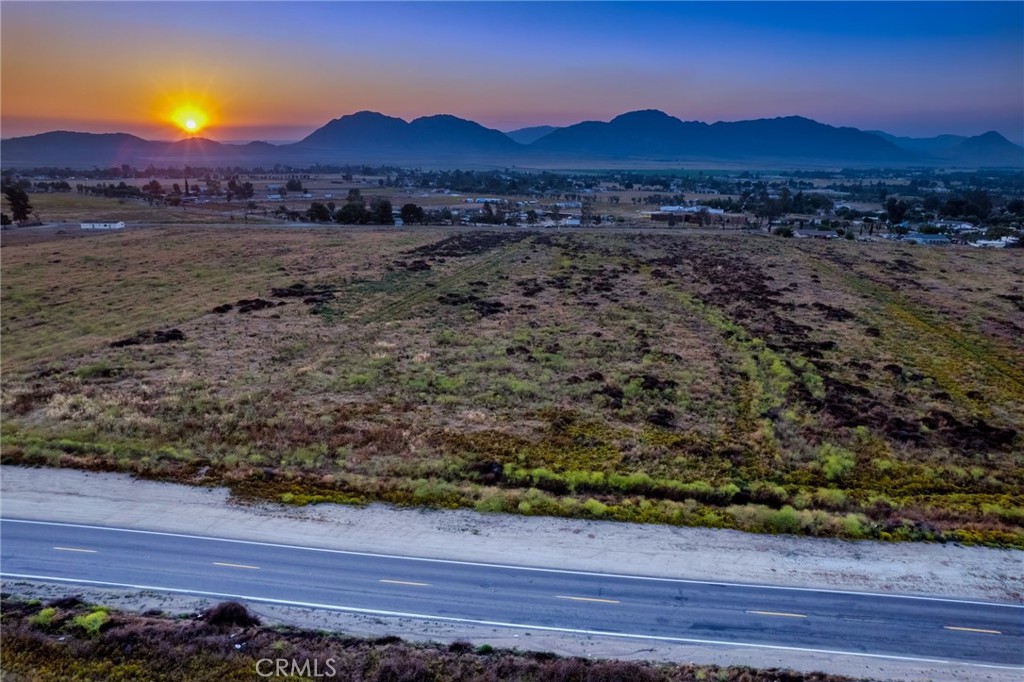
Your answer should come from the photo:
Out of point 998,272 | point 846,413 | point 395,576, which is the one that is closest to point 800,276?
point 998,272

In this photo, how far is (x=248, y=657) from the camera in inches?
666

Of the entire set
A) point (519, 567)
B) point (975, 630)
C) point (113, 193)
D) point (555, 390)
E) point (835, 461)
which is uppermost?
point (113, 193)

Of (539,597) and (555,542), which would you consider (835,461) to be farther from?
(539,597)

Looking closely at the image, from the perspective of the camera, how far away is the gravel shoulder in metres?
17.5

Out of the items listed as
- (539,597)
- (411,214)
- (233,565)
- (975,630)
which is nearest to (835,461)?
(975,630)

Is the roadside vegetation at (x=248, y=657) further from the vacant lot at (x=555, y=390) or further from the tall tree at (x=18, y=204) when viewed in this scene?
the tall tree at (x=18, y=204)

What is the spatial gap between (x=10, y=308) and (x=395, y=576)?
203 feet

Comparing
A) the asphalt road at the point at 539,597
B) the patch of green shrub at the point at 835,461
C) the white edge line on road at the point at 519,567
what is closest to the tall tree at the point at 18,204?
the white edge line on road at the point at 519,567

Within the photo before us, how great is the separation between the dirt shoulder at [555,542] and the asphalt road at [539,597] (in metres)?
0.64

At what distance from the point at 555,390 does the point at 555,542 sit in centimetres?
1607

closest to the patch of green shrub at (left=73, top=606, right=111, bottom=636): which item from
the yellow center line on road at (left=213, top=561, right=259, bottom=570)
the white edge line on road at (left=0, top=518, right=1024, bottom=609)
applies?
the yellow center line on road at (left=213, top=561, right=259, bottom=570)

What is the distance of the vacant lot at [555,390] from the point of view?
85.6ft

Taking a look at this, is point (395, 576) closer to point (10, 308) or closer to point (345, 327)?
point (345, 327)

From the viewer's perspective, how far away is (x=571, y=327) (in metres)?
51.7
